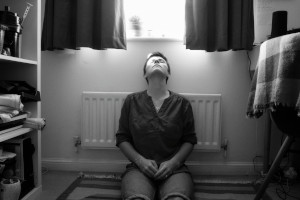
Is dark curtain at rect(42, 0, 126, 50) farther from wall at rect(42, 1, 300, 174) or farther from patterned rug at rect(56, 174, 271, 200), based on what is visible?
patterned rug at rect(56, 174, 271, 200)

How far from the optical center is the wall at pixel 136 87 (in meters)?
1.71

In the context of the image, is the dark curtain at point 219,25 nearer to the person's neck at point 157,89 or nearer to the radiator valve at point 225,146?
the person's neck at point 157,89

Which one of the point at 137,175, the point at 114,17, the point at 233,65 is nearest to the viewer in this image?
the point at 137,175

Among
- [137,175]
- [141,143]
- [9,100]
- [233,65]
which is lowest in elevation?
[137,175]

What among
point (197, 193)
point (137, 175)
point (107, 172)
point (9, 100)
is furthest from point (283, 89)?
point (107, 172)

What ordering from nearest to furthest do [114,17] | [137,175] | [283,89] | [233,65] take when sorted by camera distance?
[283,89] → [137,175] → [114,17] → [233,65]

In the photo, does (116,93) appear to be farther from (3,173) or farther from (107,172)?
(3,173)

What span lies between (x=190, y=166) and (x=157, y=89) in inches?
23.9

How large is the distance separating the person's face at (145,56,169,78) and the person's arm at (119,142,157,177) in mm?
426

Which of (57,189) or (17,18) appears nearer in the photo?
(17,18)

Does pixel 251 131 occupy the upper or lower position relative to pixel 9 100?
lower

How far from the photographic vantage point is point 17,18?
1.20 meters

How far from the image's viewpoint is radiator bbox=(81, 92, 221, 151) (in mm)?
1652

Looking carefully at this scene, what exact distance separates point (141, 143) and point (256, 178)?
82cm
